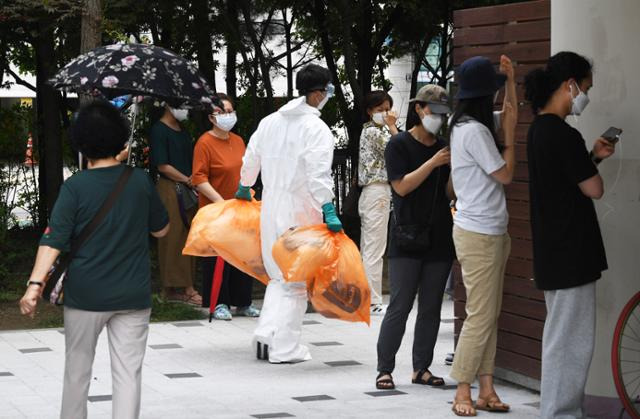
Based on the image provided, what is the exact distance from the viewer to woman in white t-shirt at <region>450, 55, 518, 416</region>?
256 inches

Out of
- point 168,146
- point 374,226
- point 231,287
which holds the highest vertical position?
point 168,146

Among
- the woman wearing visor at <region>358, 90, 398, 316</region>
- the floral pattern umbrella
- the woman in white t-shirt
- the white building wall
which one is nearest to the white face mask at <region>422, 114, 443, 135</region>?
the woman in white t-shirt

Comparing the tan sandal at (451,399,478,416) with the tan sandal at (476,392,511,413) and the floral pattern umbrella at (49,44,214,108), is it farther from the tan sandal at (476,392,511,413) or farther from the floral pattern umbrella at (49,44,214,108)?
the floral pattern umbrella at (49,44,214,108)

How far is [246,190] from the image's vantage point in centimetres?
888

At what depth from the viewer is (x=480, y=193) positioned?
6.55 meters

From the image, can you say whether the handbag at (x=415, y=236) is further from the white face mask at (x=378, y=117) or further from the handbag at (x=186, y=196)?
the handbag at (x=186, y=196)

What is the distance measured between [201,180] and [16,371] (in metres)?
2.53

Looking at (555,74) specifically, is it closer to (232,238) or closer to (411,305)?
(411,305)

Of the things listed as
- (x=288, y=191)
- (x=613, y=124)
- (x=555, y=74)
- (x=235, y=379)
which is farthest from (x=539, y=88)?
(x=235, y=379)

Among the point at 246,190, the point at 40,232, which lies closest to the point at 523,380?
the point at 246,190

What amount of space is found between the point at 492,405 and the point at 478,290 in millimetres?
684

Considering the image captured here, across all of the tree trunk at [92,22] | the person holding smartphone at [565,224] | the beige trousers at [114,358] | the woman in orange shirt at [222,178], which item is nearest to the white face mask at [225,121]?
the woman in orange shirt at [222,178]

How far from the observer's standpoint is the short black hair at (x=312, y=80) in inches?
330

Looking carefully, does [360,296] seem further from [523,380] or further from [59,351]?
[59,351]
